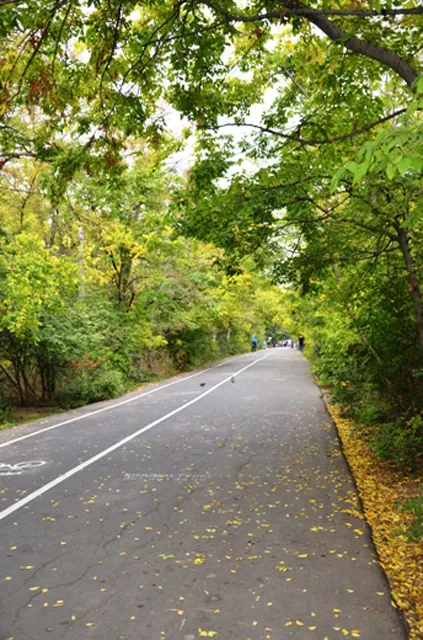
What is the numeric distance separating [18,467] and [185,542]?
14.5 feet

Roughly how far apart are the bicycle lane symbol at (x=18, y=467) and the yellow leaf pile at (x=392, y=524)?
206 inches

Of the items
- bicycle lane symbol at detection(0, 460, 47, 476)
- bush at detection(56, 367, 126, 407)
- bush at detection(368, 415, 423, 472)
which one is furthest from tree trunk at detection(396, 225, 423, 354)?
bush at detection(56, 367, 126, 407)

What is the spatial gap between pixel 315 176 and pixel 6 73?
14.6 feet

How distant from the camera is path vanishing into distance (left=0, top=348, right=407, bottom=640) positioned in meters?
3.92

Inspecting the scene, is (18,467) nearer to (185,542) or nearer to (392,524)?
(185,542)

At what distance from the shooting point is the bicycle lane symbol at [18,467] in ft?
27.5

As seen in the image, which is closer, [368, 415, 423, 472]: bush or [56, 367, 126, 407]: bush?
[368, 415, 423, 472]: bush

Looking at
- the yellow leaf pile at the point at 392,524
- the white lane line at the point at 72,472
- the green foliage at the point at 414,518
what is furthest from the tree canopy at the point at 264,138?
the white lane line at the point at 72,472

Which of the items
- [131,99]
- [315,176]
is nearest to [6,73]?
[131,99]

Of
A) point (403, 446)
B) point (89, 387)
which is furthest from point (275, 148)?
point (89, 387)

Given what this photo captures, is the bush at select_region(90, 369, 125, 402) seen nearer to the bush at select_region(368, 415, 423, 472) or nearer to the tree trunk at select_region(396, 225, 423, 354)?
the bush at select_region(368, 415, 423, 472)

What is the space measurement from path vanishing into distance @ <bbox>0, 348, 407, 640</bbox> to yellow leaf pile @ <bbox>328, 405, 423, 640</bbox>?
14 centimetres

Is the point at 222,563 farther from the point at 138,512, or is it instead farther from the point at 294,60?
the point at 294,60

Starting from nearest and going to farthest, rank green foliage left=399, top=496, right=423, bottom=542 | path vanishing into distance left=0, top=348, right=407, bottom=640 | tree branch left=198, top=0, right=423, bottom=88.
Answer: path vanishing into distance left=0, top=348, right=407, bottom=640, tree branch left=198, top=0, right=423, bottom=88, green foliage left=399, top=496, right=423, bottom=542
